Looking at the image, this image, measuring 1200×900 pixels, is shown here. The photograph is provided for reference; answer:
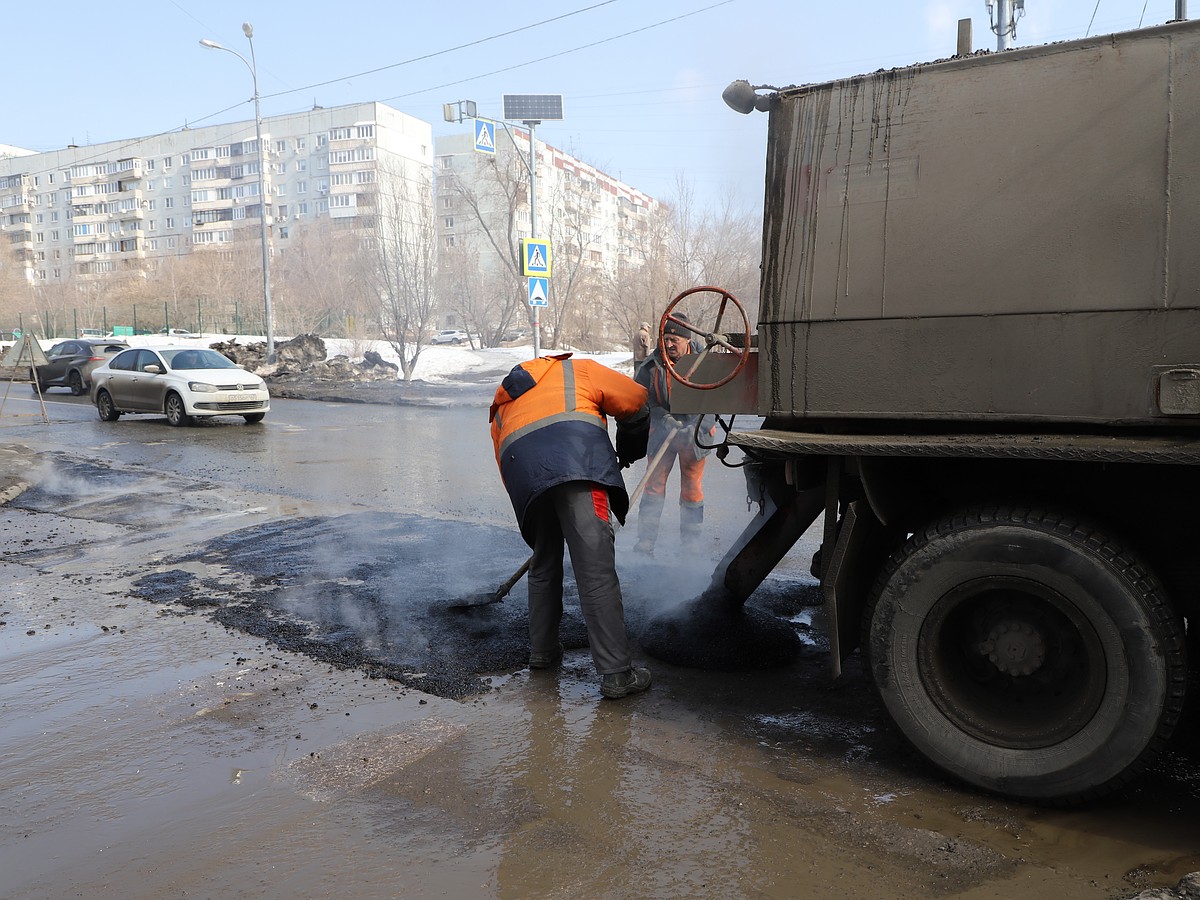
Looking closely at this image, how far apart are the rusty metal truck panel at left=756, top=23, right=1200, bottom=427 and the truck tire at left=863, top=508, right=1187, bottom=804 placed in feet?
1.34

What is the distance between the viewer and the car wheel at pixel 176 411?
1593 centimetres

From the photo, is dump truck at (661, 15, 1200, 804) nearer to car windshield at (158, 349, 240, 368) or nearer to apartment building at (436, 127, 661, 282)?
car windshield at (158, 349, 240, 368)

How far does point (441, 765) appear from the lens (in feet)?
11.1

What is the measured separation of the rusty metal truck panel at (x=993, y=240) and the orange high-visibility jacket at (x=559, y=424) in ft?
3.30

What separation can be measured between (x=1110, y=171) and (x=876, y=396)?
92 cm

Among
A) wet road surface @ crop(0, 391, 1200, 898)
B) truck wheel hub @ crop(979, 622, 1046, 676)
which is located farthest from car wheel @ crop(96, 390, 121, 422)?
truck wheel hub @ crop(979, 622, 1046, 676)

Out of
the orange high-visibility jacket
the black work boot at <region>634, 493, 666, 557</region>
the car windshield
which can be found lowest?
the black work boot at <region>634, 493, 666, 557</region>

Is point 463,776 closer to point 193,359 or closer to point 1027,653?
point 1027,653

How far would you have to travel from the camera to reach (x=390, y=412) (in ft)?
62.6

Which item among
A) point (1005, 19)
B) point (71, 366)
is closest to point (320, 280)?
point (71, 366)

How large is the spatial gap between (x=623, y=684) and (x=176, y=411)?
14.1 m

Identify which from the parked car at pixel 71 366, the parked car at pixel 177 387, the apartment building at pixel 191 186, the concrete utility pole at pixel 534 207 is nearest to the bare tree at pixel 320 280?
the apartment building at pixel 191 186

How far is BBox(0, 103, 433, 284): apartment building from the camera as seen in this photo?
79312mm

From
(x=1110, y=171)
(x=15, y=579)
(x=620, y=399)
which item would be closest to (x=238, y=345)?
(x=15, y=579)
